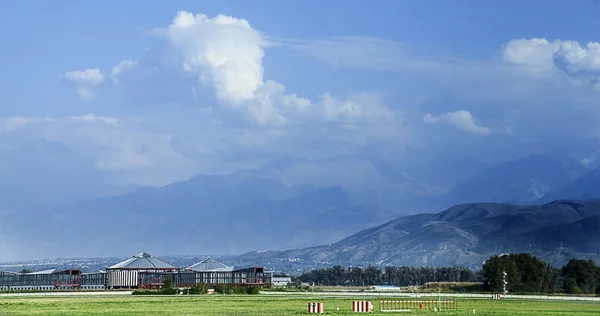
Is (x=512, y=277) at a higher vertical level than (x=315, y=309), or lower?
lower

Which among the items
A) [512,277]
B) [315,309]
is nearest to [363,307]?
[315,309]

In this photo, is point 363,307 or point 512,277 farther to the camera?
point 512,277

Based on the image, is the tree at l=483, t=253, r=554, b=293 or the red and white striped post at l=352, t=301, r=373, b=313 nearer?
the red and white striped post at l=352, t=301, r=373, b=313

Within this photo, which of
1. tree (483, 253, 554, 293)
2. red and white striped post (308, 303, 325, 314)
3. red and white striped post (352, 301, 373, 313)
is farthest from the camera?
tree (483, 253, 554, 293)

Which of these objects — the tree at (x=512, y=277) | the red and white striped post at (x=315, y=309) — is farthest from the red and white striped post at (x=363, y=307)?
the tree at (x=512, y=277)

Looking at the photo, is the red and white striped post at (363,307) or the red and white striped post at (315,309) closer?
the red and white striped post at (315,309)

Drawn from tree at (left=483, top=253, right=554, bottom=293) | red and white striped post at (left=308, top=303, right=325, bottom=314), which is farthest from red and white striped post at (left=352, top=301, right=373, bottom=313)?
tree at (left=483, top=253, right=554, bottom=293)

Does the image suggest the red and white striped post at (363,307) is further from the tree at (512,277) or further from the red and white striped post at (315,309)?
the tree at (512,277)

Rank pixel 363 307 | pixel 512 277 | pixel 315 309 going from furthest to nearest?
pixel 512 277 → pixel 363 307 → pixel 315 309

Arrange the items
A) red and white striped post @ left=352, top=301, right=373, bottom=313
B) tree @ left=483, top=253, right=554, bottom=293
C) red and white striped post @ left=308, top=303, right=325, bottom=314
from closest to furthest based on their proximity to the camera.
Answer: red and white striped post @ left=308, top=303, right=325, bottom=314
red and white striped post @ left=352, top=301, right=373, bottom=313
tree @ left=483, top=253, right=554, bottom=293

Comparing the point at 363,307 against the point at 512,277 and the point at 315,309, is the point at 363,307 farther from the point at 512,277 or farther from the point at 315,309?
the point at 512,277

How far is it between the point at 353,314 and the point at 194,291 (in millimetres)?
81627

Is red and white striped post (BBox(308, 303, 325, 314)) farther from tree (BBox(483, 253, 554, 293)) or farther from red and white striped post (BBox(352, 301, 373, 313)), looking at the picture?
tree (BBox(483, 253, 554, 293))

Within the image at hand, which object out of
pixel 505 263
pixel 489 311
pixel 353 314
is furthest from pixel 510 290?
pixel 353 314
